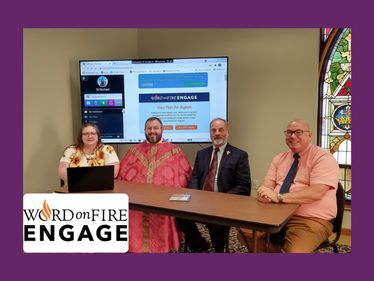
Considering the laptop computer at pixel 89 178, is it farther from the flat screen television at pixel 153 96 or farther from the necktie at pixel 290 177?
the flat screen television at pixel 153 96

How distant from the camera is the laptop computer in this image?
9.27 feet

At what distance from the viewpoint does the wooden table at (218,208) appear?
7.18 feet

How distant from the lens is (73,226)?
75.5 inches

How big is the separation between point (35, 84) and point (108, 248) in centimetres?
258

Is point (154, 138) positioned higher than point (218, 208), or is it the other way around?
point (154, 138)

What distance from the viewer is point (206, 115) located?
164 inches

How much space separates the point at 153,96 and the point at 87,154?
112 centimetres

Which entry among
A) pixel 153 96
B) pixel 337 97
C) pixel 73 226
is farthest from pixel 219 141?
pixel 73 226

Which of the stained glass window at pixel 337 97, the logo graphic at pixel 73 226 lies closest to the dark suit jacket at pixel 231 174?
the stained glass window at pixel 337 97

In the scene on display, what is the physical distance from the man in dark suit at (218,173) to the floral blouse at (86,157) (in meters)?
0.80

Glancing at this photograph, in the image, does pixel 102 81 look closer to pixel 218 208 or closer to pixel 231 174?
pixel 231 174

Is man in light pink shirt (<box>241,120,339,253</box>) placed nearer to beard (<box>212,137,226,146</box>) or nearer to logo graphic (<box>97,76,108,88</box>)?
beard (<box>212,137,226,146</box>)

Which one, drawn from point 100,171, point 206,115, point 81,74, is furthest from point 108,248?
point 81,74

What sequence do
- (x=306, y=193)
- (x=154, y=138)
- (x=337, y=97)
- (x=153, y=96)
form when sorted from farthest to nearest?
1. (x=153, y=96)
2. (x=337, y=97)
3. (x=154, y=138)
4. (x=306, y=193)
